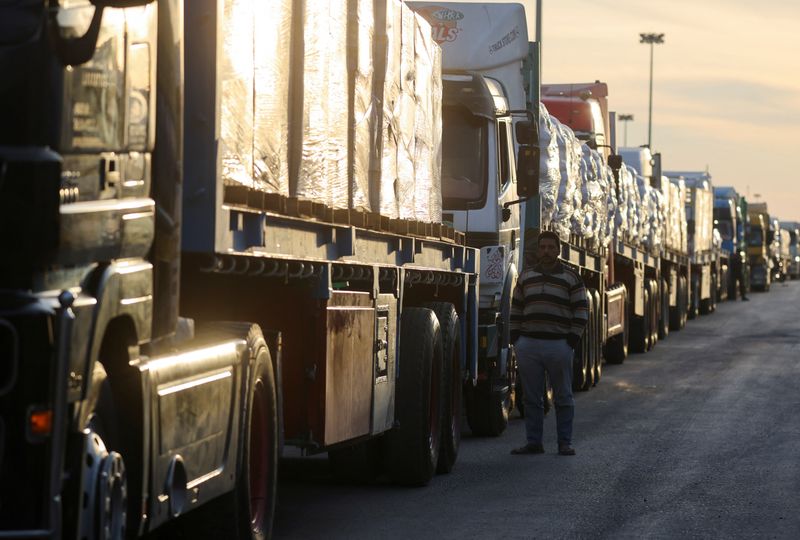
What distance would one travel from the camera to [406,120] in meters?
12.2

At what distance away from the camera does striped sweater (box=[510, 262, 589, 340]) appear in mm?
14992

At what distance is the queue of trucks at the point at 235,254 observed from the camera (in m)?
5.66

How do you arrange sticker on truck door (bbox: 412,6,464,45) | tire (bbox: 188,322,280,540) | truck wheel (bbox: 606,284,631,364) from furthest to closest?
truck wheel (bbox: 606,284,631,364), sticker on truck door (bbox: 412,6,464,45), tire (bbox: 188,322,280,540)

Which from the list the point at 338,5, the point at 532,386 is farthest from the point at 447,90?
the point at 338,5

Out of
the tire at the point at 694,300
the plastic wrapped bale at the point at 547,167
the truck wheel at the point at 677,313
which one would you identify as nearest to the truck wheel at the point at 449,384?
the plastic wrapped bale at the point at 547,167

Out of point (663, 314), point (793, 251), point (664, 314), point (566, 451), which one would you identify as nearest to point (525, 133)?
point (566, 451)

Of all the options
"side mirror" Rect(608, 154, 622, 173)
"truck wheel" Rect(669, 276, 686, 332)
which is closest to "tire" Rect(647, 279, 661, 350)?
"truck wheel" Rect(669, 276, 686, 332)

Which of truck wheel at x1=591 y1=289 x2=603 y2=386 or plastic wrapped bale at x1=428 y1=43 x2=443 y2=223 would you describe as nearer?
plastic wrapped bale at x1=428 y1=43 x2=443 y2=223

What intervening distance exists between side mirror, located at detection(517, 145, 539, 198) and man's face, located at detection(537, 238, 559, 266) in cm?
103

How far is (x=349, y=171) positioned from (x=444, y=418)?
131 inches

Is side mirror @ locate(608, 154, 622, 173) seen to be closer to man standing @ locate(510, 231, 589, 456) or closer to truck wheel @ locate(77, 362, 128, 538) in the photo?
man standing @ locate(510, 231, 589, 456)

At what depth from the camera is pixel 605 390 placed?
2266 cm

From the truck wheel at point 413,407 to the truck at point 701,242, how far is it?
32202mm

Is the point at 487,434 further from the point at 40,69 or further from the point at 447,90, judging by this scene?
the point at 40,69
